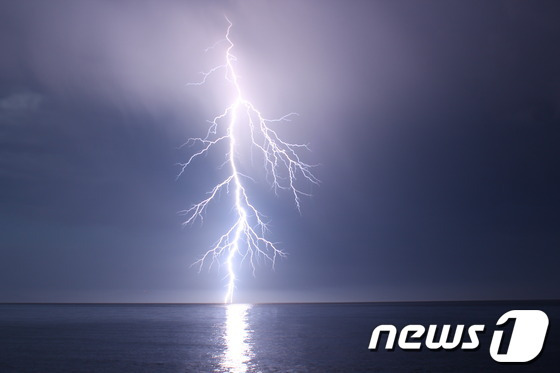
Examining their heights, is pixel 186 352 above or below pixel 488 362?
below

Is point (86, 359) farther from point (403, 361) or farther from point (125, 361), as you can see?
point (403, 361)

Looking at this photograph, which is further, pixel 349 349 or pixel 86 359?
pixel 349 349

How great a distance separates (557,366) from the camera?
16.7 meters

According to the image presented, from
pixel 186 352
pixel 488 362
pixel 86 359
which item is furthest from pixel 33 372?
pixel 488 362

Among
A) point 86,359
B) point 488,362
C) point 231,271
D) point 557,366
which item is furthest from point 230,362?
point 231,271

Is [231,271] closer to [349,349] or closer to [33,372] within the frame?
[349,349]

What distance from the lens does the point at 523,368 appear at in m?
16.7

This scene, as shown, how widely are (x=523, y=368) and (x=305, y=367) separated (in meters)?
7.53

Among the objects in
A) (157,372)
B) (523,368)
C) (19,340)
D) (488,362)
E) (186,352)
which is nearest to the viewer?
(157,372)

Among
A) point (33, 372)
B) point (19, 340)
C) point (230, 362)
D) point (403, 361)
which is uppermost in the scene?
point (403, 361)

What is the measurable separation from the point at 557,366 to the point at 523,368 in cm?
120

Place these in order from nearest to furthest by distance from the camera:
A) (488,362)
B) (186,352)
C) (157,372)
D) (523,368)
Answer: (157,372)
(523,368)
(488,362)
(186,352)

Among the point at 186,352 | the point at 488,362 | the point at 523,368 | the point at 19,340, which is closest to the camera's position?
the point at 523,368

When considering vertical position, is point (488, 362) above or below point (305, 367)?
above
